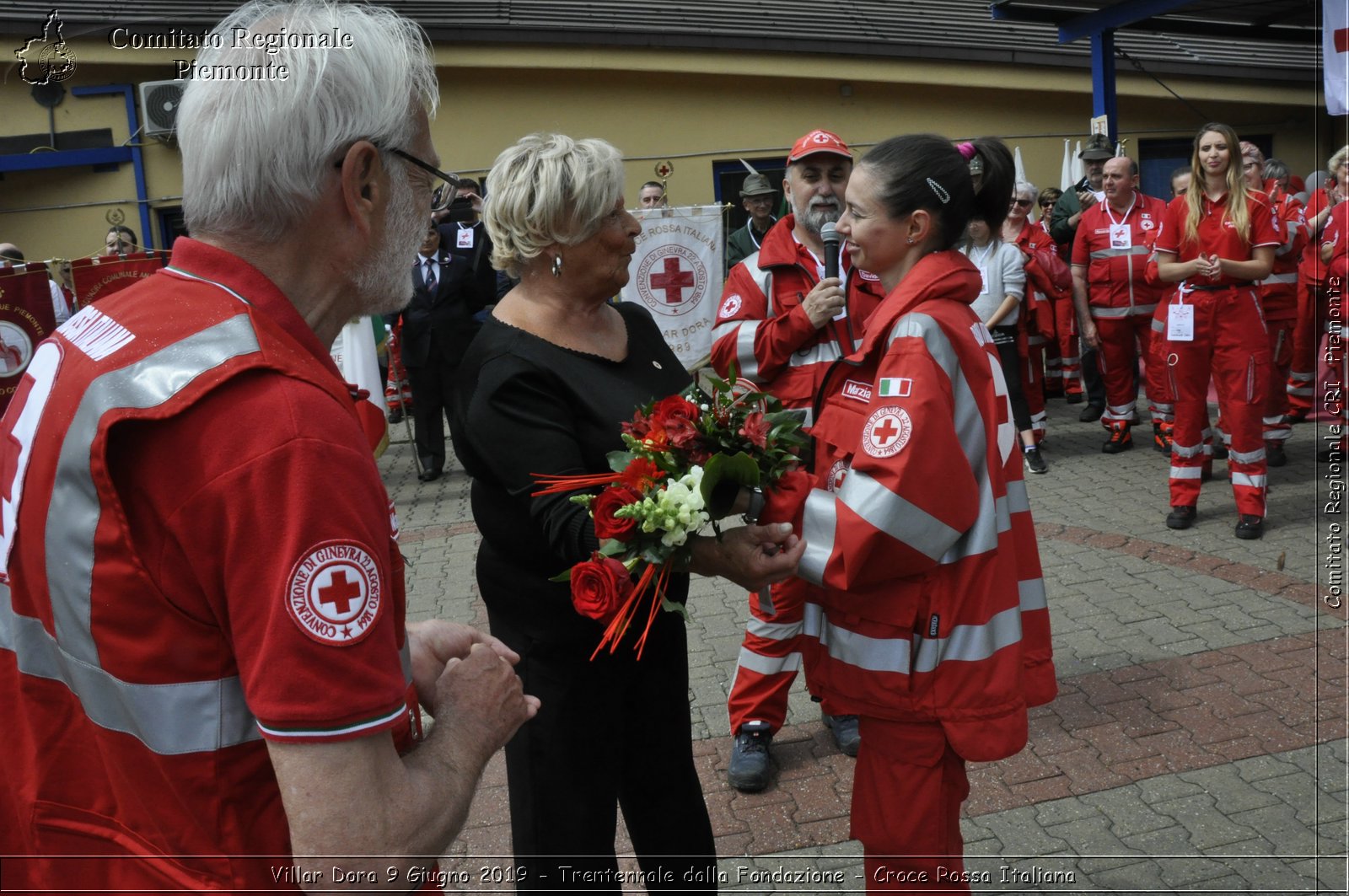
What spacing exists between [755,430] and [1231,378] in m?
5.75

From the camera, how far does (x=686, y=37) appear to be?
15.5 meters

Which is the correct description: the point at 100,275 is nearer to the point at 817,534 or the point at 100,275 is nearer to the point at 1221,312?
the point at 817,534

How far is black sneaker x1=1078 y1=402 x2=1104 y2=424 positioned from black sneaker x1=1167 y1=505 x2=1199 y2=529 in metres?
4.08

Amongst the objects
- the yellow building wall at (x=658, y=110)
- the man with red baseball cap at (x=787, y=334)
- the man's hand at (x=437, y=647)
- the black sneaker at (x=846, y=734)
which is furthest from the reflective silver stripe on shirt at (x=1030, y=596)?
the yellow building wall at (x=658, y=110)

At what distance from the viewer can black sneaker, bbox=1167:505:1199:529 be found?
24.0 ft

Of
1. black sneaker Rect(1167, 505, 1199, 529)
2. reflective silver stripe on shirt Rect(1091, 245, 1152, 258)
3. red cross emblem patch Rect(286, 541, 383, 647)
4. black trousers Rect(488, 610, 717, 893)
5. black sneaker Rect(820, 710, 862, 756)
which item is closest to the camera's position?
red cross emblem patch Rect(286, 541, 383, 647)

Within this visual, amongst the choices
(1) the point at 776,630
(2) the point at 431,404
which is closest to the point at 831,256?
(1) the point at 776,630

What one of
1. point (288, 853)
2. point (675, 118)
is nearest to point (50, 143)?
point (675, 118)

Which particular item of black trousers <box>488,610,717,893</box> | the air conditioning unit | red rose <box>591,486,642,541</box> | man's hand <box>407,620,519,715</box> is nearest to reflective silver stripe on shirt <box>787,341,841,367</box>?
black trousers <box>488,610,717,893</box>

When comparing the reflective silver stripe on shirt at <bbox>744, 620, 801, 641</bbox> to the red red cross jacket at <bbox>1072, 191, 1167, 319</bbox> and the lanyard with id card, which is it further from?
the red red cross jacket at <bbox>1072, 191, 1167, 319</bbox>

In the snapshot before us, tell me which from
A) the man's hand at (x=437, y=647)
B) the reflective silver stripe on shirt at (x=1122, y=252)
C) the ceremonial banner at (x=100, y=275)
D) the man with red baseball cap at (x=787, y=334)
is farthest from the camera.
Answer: the reflective silver stripe on shirt at (x=1122, y=252)

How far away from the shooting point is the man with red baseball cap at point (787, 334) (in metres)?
4.32

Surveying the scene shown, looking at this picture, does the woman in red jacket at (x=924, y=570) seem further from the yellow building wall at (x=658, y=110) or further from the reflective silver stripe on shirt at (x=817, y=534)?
the yellow building wall at (x=658, y=110)

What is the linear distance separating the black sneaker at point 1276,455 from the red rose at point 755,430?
7.85m
